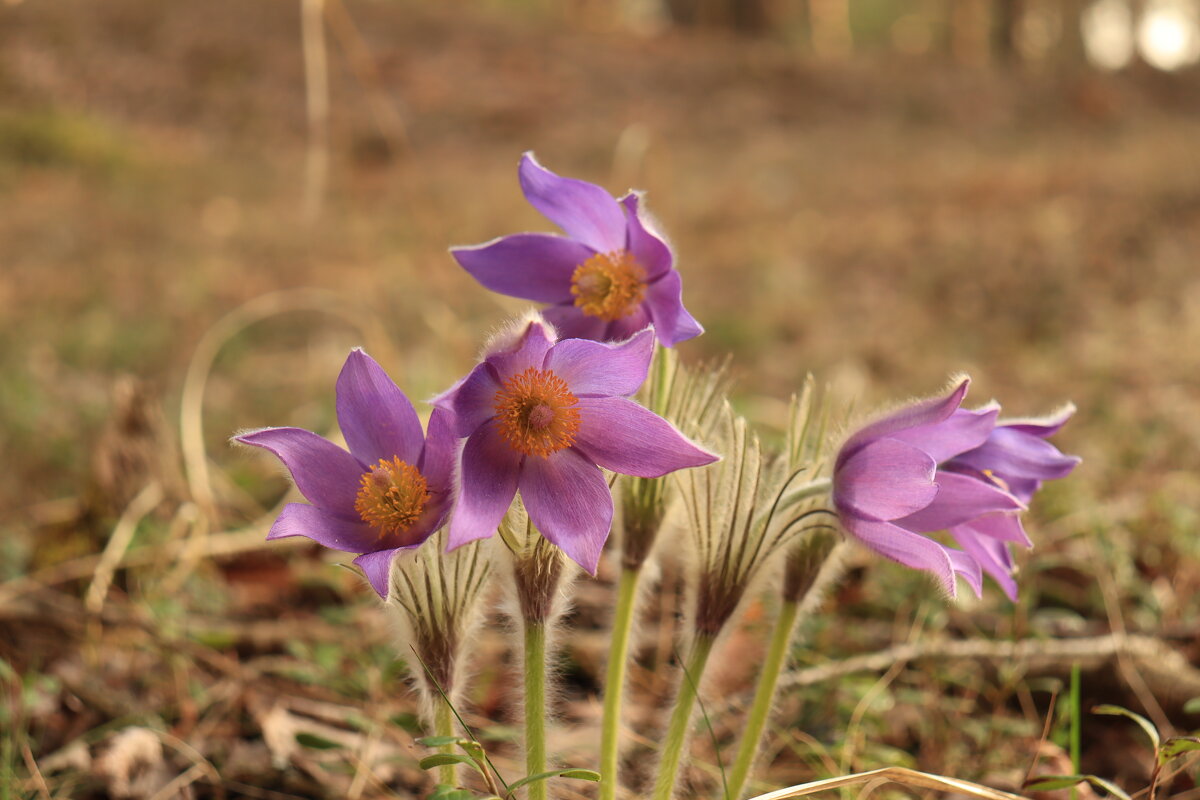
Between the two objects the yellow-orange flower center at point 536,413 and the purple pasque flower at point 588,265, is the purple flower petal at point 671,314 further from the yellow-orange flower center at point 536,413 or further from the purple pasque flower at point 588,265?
the yellow-orange flower center at point 536,413

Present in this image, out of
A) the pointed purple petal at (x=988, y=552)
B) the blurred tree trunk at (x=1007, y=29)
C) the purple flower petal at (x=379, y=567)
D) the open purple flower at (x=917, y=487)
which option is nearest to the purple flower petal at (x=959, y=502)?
the open purple flower at (x=917, y=487)

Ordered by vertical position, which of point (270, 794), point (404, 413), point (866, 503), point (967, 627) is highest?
point (404, 413)

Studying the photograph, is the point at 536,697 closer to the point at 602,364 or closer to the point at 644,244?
the point at 602,364

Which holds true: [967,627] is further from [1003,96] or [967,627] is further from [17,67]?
[1003,96]

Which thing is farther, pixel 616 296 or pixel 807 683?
pixel 807 683

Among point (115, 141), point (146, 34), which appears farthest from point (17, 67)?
point (146, 34)

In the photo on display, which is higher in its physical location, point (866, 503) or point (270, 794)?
point (866, 503)

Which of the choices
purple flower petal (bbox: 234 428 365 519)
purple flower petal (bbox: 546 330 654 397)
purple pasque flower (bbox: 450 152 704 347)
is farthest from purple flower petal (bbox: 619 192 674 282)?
purple flower petal (bbox: 234 428 365 519)
